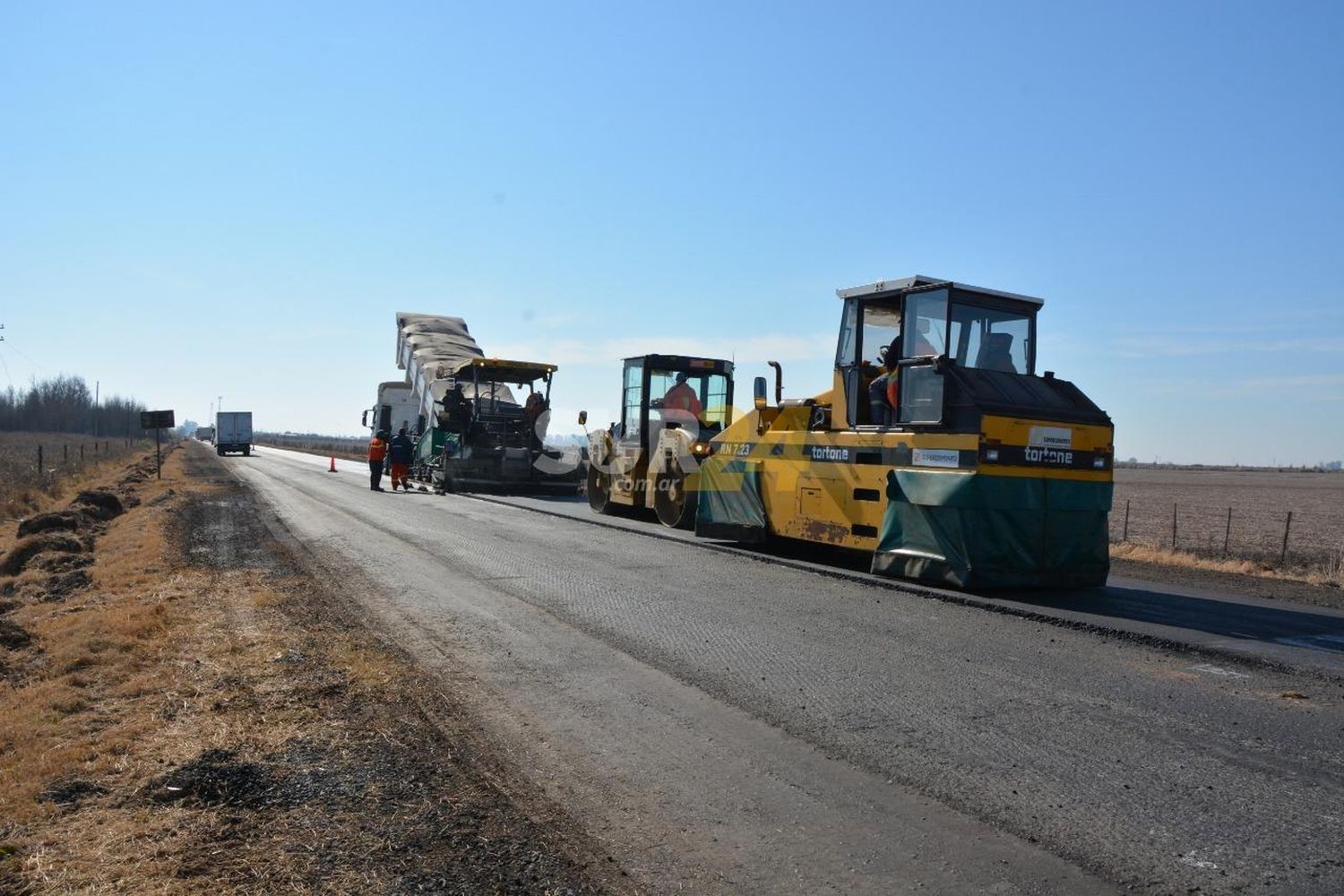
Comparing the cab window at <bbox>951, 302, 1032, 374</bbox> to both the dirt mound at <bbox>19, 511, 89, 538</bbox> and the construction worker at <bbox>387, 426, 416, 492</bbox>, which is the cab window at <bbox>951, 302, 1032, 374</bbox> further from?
the construction worker at <bbox>387, 426, 416, 492</bbox>

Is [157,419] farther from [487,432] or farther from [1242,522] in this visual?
[1242,522]

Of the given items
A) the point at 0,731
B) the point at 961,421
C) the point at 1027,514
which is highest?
the point at 961,421

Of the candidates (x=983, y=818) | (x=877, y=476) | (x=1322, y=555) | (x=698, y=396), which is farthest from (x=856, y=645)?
(x=1322, y=555)

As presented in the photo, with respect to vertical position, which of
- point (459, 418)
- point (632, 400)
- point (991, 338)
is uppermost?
point (991, 338)

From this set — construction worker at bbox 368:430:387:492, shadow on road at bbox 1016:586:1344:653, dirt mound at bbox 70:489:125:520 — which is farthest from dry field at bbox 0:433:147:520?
shadow on road at bbox 1016:586:1344:653

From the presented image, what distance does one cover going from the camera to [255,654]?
700cm

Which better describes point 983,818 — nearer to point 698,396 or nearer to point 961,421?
point 961,421

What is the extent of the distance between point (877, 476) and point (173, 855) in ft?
27.6

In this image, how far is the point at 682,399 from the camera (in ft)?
59.4

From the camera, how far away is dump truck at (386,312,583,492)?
2508 centimetres

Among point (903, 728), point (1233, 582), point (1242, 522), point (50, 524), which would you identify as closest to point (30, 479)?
point (50, 524)

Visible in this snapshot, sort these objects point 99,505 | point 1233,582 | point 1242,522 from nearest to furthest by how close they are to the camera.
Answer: point 1233,582
point 99,505
point 1242,522

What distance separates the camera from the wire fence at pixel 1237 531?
1680cm

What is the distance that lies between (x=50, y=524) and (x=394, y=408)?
56.4 ft
